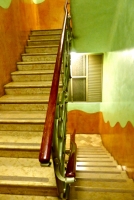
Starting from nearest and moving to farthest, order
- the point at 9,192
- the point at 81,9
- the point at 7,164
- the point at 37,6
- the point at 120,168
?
the point at 9,192, the point at 7,164, the point at 81,9, the point at 120,168, the point at 37,6

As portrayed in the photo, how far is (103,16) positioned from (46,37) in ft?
5.47

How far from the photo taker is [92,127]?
5.53 meters

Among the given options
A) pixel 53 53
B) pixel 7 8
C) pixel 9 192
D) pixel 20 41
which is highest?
pixel 7 8

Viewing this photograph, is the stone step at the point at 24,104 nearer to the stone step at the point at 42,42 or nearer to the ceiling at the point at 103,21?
the ceiling at the point at 103,21

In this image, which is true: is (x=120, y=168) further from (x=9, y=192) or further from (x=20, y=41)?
(x=20, y=41)

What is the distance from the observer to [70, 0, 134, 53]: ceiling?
207cm

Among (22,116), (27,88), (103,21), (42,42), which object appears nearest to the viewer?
(22,116)

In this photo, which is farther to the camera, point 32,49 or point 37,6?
point 37,6

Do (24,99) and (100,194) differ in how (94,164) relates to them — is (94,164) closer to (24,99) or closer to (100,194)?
(100,194)

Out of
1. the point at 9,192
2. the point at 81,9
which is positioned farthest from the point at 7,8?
the point at 9,192

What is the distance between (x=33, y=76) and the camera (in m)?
2.68

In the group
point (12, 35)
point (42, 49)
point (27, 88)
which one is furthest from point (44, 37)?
point (27, 88)

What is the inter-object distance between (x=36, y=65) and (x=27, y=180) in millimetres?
2105

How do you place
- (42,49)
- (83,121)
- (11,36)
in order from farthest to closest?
(83,121) → (42,49) → (11,36)
